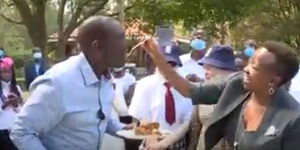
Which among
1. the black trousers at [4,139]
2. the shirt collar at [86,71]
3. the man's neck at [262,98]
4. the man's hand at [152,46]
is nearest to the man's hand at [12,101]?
the black trousers at [4,139]

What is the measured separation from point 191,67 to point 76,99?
447 centimetres

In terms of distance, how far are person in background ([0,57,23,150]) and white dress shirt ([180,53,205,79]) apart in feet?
6.05

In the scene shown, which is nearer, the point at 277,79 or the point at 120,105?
the point at 277,79

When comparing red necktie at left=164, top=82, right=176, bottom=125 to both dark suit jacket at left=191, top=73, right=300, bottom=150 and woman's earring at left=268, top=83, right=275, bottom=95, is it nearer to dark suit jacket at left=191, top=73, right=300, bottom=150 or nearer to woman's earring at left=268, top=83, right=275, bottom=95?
dark suit jacket at left=191, top=73, right=300, bottom=150

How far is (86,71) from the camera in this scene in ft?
13.8

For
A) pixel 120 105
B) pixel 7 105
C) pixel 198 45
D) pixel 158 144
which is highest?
pixel 158 144

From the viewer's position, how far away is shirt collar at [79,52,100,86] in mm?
4199

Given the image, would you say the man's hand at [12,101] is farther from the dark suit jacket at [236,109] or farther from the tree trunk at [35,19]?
the tree trunk at [35,19]

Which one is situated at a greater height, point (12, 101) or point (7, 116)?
point (12, 101)

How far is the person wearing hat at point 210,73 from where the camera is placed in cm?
489

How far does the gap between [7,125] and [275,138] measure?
4.77 meters

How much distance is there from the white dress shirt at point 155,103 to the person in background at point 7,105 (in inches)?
70.8

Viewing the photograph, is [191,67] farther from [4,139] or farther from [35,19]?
[35,19]

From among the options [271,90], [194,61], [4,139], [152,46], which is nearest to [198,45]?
[194,61]
